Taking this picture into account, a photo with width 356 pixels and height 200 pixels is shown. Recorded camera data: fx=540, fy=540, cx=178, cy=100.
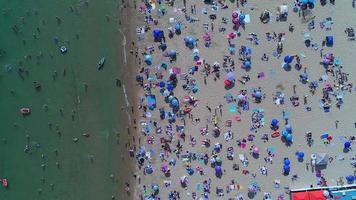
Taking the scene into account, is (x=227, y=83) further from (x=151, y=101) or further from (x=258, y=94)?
(x=151, y=101)

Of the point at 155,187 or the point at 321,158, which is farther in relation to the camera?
the point at 155,187

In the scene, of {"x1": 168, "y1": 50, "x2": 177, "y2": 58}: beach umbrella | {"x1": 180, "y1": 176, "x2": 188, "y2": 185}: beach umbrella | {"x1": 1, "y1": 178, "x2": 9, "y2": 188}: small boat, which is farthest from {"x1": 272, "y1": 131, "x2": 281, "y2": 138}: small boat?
{"x1": 1, "y1": 178, "x2": 9, "y2": 188}: small boat

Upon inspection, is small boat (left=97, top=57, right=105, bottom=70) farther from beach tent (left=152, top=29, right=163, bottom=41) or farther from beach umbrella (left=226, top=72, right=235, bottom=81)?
beach umbrella (left=226, top=72, right=235, bottom=81)

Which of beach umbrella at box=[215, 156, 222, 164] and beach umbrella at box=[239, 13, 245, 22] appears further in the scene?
beach umbrella at box=[215, 156, 222, 164]

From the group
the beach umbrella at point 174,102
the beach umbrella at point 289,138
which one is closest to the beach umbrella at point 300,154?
the beach umbrella at point 289,138

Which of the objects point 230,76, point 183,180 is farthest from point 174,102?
point 183,180

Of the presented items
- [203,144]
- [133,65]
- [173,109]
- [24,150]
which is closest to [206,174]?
[203,144]
